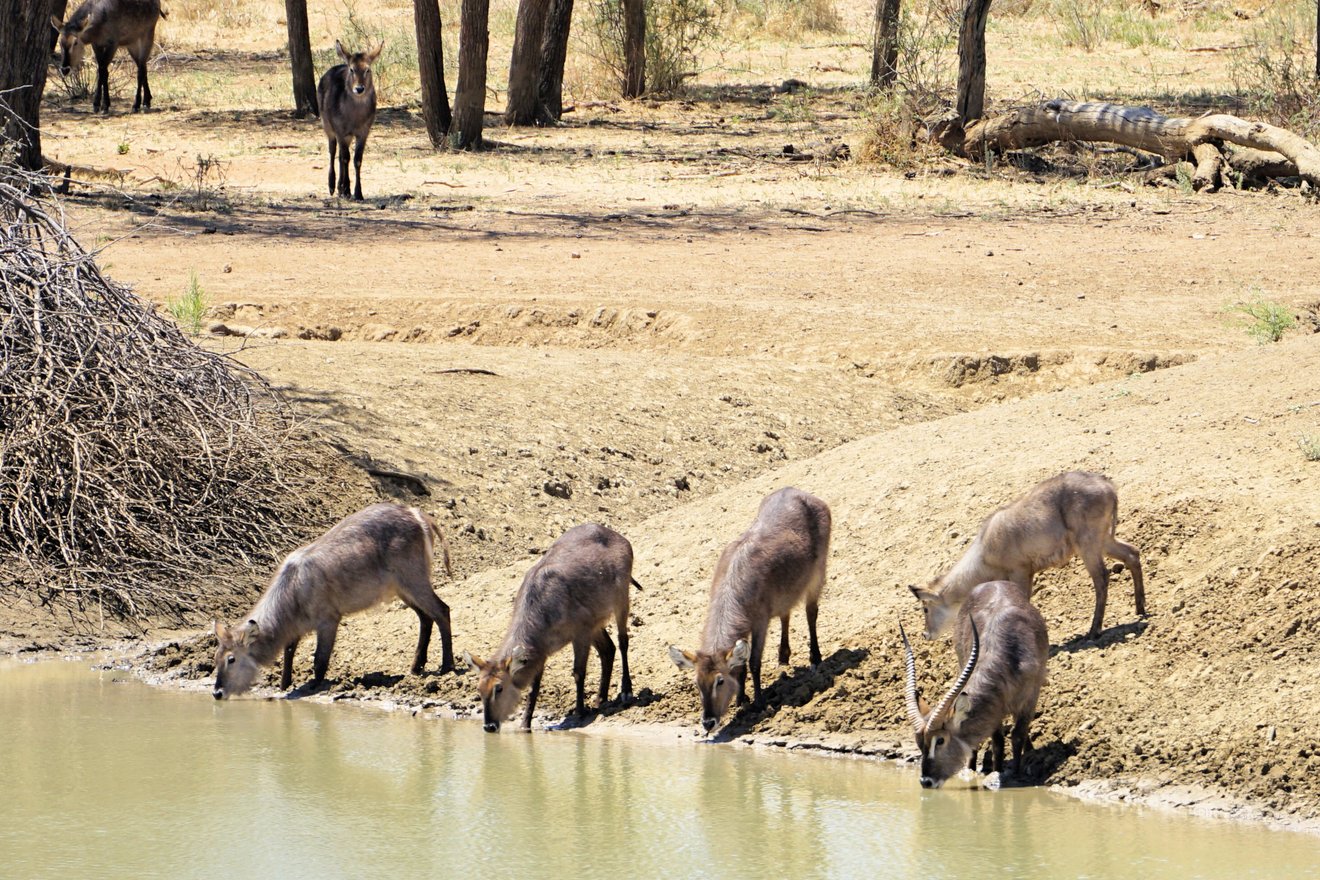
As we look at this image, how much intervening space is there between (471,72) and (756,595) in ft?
53.2

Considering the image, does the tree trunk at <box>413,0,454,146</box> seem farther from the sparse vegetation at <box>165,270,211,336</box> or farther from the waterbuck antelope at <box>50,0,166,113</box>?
the sparse vegetation at <box>165,270,211,336</box>

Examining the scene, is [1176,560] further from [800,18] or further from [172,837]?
[800,18]

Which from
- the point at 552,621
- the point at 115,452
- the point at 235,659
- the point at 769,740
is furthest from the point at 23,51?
the point at 769,740

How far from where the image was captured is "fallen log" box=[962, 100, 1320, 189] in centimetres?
1861

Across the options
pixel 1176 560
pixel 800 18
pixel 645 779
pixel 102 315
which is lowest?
pixel 645 779

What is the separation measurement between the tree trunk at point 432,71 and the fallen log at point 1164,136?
669cm

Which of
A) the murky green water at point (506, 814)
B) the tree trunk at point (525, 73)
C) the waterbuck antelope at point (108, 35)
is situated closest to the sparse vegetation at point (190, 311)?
the murky green water at point (506, 814)

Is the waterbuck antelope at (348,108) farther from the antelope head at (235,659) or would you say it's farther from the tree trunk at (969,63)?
the antelope head at (235,659)

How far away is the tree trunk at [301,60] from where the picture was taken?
24.6 m

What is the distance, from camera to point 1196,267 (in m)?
15.5

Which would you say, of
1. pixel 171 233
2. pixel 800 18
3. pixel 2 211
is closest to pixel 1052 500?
pixel 2 211

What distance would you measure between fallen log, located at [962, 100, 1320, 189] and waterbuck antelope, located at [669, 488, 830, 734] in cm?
1269

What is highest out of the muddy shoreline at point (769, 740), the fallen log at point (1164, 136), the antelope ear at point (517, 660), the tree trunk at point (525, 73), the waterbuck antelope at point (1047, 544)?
the tree trunk at point (525, 73)

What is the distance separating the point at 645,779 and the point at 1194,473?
121 inches
